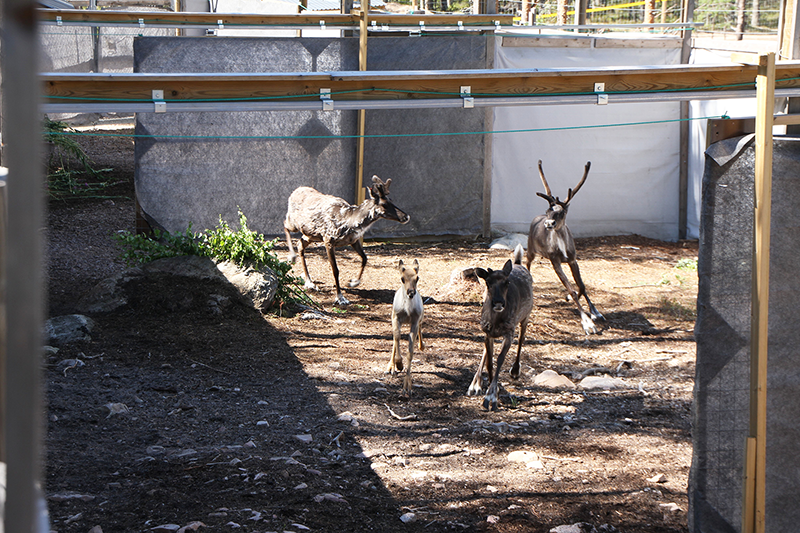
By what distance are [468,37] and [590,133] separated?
8.56 ft

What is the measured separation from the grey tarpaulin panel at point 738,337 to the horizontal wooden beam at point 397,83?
2203mm

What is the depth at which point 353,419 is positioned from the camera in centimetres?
563

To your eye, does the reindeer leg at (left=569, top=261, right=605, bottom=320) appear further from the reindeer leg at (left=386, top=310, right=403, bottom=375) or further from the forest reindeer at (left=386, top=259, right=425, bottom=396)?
the reindeer leg at (left=386, top=310, right=403, bottom=375)

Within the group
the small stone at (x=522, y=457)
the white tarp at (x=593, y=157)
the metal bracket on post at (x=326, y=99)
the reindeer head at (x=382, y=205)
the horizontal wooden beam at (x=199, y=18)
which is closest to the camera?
the small stone at (x=522, y=457)

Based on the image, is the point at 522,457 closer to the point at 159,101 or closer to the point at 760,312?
the point at 760,312

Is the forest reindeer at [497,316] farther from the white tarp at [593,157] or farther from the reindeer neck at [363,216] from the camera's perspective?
the white tarp at [593,157]

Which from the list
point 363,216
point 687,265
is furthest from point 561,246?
point 687,265

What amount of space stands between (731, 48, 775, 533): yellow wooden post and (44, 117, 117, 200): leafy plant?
10.7 m

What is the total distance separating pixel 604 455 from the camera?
5.07 metres

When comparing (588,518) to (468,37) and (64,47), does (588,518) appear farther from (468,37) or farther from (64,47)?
(64,47)

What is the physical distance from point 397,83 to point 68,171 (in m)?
9.31

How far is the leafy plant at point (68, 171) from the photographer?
12.1m

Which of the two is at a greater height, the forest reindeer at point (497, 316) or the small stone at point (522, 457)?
the forest reindeer at point (497, 316)

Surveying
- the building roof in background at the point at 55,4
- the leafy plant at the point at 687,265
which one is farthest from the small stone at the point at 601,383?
the building roof in background at the point at 55,4
